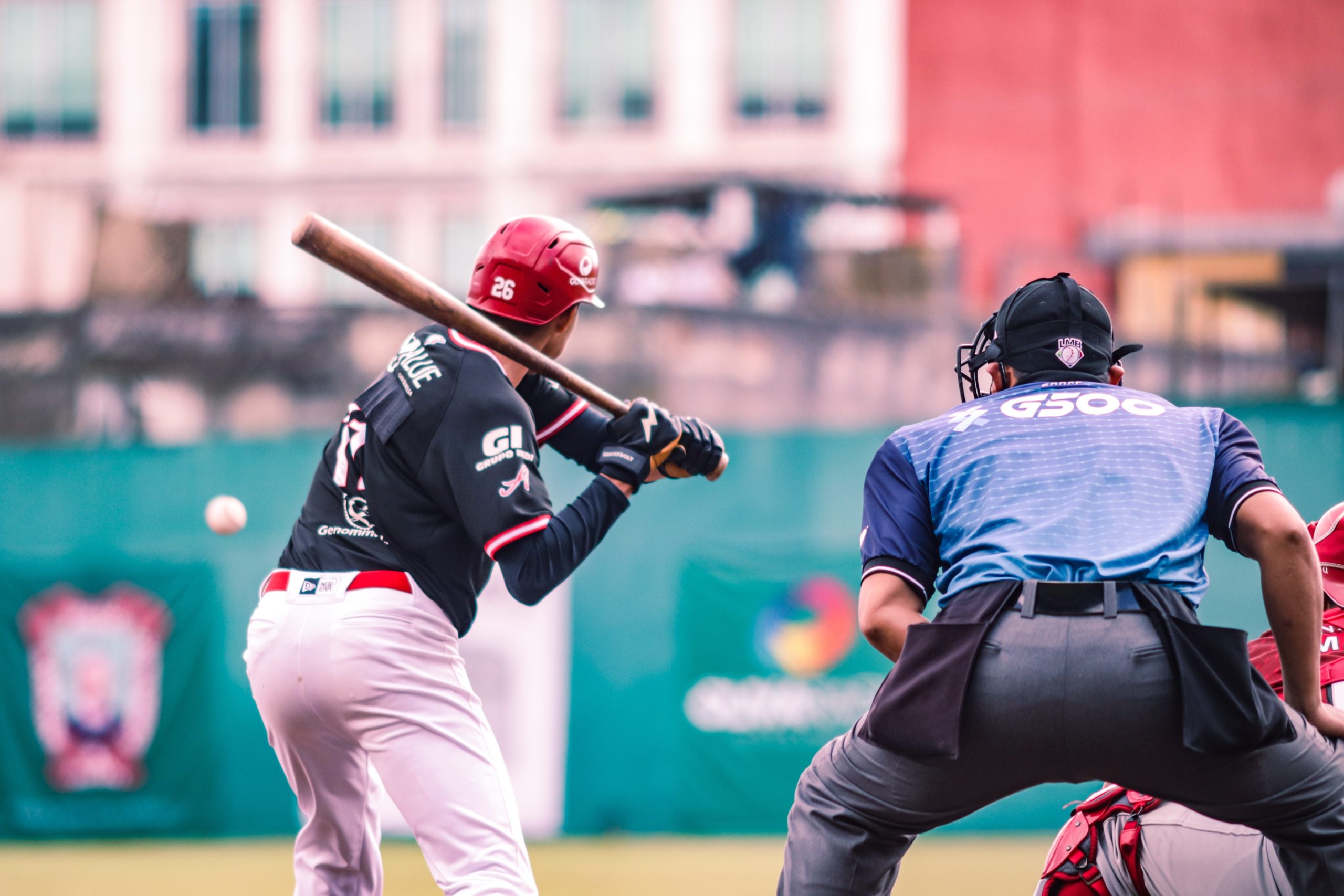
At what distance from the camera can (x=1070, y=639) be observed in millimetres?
2967

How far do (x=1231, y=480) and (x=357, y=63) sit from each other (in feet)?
95.3

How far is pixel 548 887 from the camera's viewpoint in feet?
26.3

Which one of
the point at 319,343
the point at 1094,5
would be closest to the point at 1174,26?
the point at 1094,5

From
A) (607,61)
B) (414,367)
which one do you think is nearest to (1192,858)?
(414,367)

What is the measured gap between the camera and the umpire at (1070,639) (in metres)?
2.94

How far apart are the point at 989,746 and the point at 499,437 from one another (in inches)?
58.0

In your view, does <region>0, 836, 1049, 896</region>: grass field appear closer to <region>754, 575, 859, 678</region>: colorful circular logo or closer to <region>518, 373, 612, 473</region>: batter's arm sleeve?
<region>754, 575, 859, 678</region>: colorful circular logo

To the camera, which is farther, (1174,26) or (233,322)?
(1174,26)

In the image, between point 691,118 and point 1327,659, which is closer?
point 1327,659

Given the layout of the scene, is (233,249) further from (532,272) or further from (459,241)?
(532,272)

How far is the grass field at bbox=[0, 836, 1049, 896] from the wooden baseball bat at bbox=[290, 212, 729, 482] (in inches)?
182

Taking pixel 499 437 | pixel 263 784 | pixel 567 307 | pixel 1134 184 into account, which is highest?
pixel 1134 184

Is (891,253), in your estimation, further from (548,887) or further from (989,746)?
(989,746)

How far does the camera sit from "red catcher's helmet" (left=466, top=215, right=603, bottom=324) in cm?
409
